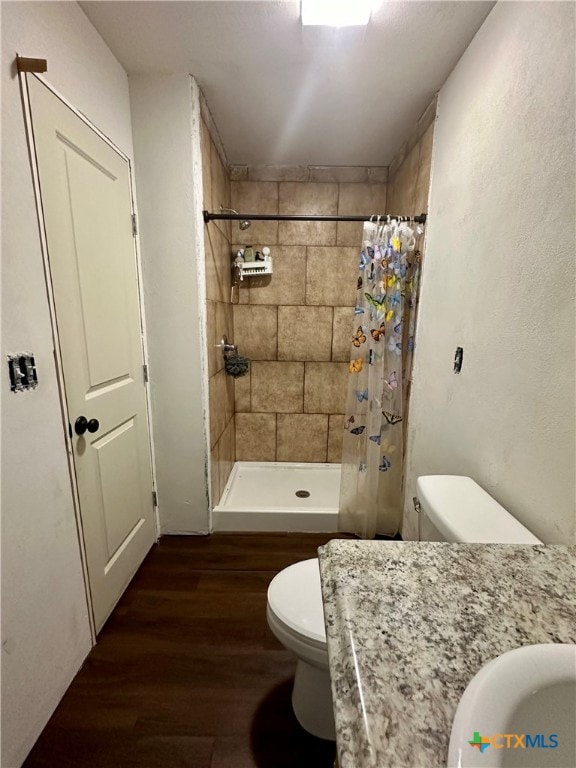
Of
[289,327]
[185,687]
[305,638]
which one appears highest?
[289,327]

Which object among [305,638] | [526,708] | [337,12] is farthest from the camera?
[337,12]

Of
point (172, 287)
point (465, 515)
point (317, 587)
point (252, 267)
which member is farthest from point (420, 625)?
point (252, 267)

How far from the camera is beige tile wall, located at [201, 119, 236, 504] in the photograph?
180cm

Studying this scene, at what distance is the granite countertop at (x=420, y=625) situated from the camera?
37cm

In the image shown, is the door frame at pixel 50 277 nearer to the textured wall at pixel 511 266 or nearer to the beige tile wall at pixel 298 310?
the beige tile wall at pixel 298 310

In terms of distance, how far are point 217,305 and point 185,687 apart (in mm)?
1848

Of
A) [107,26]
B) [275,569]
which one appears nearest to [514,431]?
[275,569]

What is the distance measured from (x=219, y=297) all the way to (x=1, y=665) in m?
1.86

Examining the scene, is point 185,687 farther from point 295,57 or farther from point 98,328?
point 295,57

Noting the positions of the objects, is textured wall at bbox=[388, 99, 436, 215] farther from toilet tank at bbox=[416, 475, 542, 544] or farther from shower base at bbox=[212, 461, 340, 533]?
shower base at bbox=[212, 461, 340, 533]

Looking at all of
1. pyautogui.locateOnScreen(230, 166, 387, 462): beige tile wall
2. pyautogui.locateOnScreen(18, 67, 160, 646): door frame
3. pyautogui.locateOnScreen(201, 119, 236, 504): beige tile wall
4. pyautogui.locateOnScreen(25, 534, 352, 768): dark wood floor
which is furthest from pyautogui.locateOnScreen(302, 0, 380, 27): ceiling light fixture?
pyautogui.locateOnScreen(25, 534, 352, 768): dark wood floor

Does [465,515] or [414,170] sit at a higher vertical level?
[414,170]

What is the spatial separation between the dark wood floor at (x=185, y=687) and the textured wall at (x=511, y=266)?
42.0 inches

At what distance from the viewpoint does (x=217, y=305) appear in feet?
6.68
